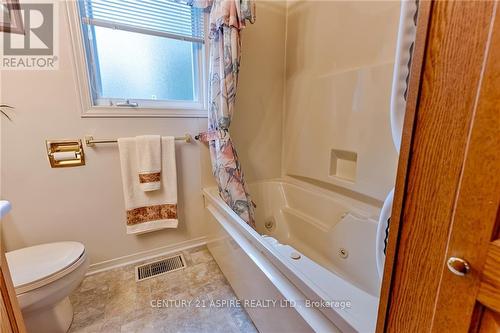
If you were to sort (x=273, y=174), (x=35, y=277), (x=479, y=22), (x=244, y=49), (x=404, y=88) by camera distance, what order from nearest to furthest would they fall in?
1. (x=479, y=22)
2. (x=404, y=88)
3. (x=35, y=277)
4. (x=244, y=49)
5. (x=273, y=174)

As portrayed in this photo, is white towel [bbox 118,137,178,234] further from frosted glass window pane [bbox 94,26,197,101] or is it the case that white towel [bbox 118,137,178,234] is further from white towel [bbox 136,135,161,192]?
frosted glass window pane [bbox 94,26,197,101]

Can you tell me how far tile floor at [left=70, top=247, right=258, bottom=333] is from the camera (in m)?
1.19

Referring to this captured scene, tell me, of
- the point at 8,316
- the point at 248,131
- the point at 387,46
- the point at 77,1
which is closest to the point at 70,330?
the point at 8,316

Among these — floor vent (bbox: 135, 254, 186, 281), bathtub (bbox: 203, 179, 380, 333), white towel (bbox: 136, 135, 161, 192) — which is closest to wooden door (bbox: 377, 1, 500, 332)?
bathtub (bbox: 203, 179, 380, 333)

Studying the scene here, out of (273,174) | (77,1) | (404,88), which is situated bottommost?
(273,174)

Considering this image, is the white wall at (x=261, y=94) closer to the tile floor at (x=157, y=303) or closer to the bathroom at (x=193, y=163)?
the bathroom at (x=193, y=163)

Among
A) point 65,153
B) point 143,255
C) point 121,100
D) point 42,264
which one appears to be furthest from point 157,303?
point 121,100

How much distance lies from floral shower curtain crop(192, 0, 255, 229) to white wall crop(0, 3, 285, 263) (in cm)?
27

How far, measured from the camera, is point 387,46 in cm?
120

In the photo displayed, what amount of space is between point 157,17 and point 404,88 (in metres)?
1.70

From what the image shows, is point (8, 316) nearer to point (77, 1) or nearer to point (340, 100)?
point (77, 1)

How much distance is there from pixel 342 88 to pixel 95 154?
5.57ft

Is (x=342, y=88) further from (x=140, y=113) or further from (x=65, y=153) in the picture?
(x=65, y=153)

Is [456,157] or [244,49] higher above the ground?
[244,49]
